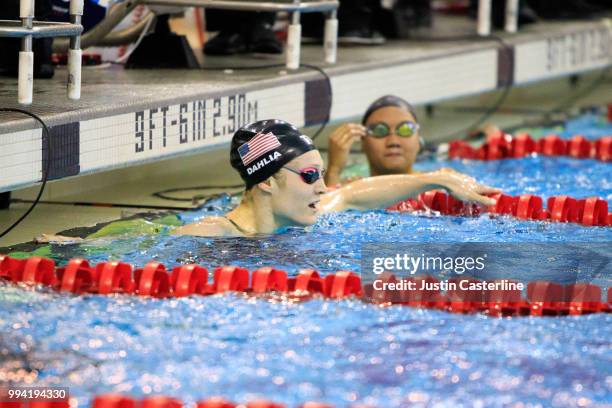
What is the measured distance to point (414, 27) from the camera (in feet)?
31.0

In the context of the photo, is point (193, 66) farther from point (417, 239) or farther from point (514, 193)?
point (417, 239)


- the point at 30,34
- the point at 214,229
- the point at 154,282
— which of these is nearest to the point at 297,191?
the point at 214,229

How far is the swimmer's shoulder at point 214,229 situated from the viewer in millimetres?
4562

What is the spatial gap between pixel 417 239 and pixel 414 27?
483cm

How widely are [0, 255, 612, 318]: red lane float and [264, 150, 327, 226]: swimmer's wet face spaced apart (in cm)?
56

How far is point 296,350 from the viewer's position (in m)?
3.33

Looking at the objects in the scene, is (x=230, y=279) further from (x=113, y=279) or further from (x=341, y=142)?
(x=341, y=142)

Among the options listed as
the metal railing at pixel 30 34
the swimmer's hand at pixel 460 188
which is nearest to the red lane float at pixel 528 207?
the swimmer's hand at pixel 460 188

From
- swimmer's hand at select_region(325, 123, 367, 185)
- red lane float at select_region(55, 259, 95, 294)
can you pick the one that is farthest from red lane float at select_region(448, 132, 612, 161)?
red lane float at select_region(55, 259, 95, 294)

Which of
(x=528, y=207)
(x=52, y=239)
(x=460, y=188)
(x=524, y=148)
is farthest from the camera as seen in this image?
(x=524, y=148)

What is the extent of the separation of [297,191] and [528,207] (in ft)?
4.21

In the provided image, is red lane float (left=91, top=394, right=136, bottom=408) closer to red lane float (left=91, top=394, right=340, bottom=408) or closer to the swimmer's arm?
red lane float (left=91, top=394, right=340, bottom=408)

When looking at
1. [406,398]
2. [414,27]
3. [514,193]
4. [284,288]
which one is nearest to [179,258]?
[284,288]

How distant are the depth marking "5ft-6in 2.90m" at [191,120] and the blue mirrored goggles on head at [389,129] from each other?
676mm
